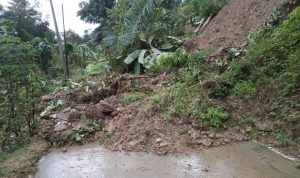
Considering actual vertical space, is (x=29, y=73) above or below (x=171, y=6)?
below

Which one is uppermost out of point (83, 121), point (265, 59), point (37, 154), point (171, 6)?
point (171, 6)

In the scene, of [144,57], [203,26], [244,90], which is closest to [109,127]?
[244,90]

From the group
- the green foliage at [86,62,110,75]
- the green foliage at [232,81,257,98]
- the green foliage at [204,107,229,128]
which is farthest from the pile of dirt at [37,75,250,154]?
the green foliage at [86,62,110,75]

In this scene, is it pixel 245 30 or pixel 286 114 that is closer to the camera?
pixel 286 114

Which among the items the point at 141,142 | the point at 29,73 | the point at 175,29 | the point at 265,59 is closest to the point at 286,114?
the point at 265,59

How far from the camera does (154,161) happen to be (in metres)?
4.25

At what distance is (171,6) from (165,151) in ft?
38.0

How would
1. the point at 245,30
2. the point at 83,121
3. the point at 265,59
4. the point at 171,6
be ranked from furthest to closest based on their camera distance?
1. the point at 171,6
2. the point at 245,30
3. the point at 83,121
4. the point at 265,59

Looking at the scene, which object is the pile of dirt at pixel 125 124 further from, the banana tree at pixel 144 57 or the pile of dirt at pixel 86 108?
the banana tree at pixel 144 57

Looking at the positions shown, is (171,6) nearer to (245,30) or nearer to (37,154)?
(245,30)

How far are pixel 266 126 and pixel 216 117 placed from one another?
0.80 m

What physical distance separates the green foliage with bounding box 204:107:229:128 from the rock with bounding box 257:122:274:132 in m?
0.57

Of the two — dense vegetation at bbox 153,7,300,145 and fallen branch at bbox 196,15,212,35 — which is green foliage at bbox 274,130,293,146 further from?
fallen branch at bbox 196,15,212,35

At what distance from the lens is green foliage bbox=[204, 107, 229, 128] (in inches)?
190
